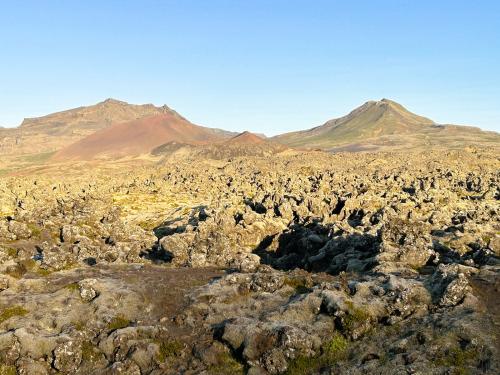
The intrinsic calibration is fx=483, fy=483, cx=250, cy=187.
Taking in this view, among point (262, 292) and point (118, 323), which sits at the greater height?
point (262, 292)

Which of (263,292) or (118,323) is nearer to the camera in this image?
(118,323)

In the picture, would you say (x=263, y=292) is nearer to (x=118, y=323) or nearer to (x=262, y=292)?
(x=262, y=292)

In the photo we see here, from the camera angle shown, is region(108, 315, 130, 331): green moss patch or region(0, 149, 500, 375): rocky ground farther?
region(108, 315, 130, 331): green moss patch

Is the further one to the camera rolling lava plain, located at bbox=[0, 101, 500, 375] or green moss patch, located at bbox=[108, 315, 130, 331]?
green moss patch, located at bbox=[108, 315, 130, 331]

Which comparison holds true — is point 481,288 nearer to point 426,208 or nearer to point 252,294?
point 252,294

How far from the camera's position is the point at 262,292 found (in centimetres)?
3788

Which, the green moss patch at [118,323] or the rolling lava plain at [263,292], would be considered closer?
the rolling lava plain at [263,292]

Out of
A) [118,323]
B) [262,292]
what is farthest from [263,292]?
[118,323]

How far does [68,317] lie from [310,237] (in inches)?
1315

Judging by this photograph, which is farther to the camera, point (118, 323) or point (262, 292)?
point (262, 292)

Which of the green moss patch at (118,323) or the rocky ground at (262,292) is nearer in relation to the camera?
the rocky ground at (262,292)

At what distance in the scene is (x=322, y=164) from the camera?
159m

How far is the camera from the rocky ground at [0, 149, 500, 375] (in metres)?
29.6

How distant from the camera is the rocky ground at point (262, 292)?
29562mm
